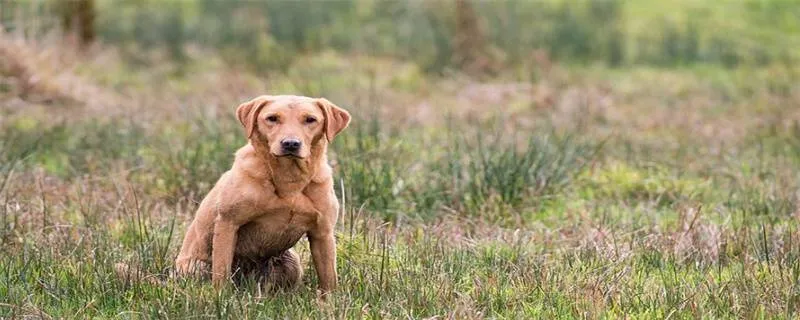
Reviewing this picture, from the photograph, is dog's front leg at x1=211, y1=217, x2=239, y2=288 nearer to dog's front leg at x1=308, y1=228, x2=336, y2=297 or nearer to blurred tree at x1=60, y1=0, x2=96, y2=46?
dog's front leg at x1=308, y1=228, x2=336, y2=297

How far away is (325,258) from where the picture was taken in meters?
6.19

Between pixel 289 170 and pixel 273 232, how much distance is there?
323mm

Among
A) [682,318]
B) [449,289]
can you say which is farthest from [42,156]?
[682,318]

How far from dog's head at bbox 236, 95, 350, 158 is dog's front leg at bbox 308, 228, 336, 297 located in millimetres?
461

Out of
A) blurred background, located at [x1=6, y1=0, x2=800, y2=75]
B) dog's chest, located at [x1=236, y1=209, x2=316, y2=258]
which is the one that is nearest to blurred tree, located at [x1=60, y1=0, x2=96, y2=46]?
blurred background, located at [x1=6, y1=0, x2=800, y2=75]

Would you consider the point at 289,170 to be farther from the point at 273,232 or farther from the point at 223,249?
the point at 223,249

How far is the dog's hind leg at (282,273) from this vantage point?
638 cm

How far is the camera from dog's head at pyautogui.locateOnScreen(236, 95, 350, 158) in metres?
5.83

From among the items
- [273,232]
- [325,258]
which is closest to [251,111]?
[273,232]

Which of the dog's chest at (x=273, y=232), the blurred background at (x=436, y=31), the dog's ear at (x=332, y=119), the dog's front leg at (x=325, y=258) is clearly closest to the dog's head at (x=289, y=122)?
the dog's ear at (x=332, y=119)

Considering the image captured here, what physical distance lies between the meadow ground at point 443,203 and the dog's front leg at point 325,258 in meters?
0.18

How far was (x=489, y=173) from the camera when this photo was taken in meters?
8.59

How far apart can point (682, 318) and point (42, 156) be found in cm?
617

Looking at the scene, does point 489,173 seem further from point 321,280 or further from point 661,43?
point 661,43
